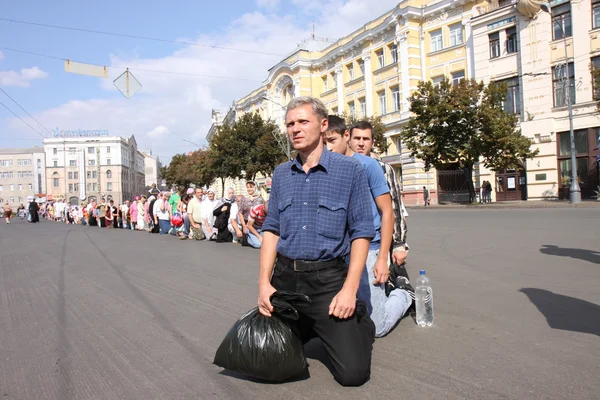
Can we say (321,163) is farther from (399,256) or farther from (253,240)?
(253,240)

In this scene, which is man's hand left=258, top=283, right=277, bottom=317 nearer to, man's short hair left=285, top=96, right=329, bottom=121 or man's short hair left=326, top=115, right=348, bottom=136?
man's short hair left=285, top=96, right=329, bottom=121

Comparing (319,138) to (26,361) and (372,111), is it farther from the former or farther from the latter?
(372,111)

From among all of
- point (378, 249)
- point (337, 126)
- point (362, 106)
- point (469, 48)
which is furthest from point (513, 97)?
point (378, 249)

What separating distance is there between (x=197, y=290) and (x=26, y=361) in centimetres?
266

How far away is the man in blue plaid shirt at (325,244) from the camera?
114 inches

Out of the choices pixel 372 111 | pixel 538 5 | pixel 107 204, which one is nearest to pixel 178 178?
pixel 372 111

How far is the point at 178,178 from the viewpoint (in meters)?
75.4

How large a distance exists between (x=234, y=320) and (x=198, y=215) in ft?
33.1

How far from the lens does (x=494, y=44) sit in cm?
3088

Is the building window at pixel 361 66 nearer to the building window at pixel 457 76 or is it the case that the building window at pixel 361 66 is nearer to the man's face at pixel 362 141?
the building window at pixel 457 76

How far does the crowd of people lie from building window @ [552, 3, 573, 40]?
2268cm

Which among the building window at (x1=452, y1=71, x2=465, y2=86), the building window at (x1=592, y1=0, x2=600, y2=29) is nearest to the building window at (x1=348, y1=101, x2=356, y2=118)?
the building window at (x1=452, y1=71, x2=465, y2=86)

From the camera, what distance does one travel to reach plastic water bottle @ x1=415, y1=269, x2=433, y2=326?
14.1ft

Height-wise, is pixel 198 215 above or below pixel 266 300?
above
